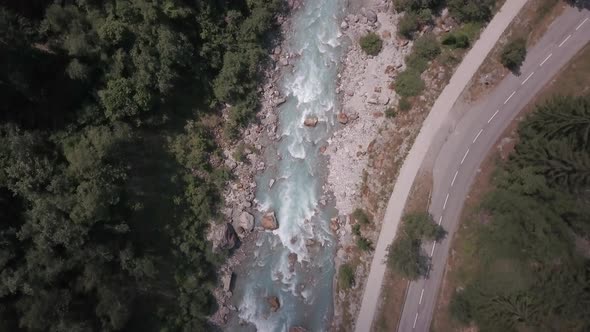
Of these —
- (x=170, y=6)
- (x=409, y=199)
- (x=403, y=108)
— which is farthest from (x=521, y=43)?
(x=170, y=6)

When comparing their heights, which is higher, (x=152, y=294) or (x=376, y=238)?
(x=376, y=238)

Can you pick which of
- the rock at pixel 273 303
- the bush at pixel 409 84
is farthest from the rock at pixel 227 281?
the bush at pixel 409 84

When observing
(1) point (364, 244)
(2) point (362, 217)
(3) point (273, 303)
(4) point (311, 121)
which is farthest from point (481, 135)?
(3) point (273, 303)

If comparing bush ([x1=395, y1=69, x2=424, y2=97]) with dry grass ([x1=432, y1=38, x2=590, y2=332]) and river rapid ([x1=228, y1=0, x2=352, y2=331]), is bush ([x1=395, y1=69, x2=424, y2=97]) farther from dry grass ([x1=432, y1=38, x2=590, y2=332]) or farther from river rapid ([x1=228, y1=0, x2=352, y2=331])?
dry grass ([x1=432, y1=38, x2=590, y2=332])

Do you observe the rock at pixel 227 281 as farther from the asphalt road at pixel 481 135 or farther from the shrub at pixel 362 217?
the asphalt road at pixel 481 135

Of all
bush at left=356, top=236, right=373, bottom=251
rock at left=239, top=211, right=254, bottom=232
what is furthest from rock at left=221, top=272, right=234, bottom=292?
bush at left=356, top=236, right=373, bottom=251

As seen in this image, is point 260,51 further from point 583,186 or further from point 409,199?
point 583,186
